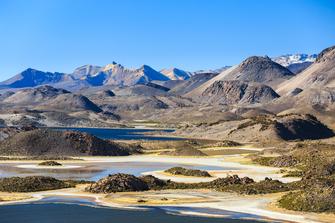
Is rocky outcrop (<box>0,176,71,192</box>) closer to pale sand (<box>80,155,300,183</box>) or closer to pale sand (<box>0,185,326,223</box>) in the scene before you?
pale sand (<box>0,185,326,223</box>)

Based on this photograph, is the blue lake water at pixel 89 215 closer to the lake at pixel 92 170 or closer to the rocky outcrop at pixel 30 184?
the rocky outcrop at pixel 30 184

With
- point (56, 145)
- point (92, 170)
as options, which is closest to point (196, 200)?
point (92, 170)

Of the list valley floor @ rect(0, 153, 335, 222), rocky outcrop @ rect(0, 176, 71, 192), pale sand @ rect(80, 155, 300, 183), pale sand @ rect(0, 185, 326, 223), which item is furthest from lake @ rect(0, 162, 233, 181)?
pale sand @ rect(0, 185, 326, 223)

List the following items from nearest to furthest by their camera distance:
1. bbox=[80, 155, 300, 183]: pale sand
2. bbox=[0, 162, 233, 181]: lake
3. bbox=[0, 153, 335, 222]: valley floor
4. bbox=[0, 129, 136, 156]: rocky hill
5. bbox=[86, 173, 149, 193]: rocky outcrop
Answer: bbox=[0, 153, 335, 222]: valley floor → bbox=[86, 173, 149, 193]: rocky outcrop → bbox=[80, 155, 300, 183]: pale sand → bbox=[0, 162, 233, 181]: lake → bbox=[0, 129, 136, 156]: rocky hill

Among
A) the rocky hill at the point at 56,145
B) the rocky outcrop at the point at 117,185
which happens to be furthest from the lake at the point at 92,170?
the rocky hill at the point at 56,145

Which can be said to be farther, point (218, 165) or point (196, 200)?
point (218, 165)

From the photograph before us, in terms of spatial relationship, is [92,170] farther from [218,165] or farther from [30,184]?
[30,184]
